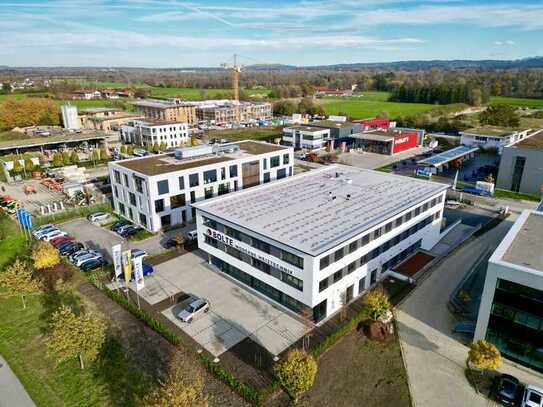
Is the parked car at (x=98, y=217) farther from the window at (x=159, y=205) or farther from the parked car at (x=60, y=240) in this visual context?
the window at (x=159, y=205)

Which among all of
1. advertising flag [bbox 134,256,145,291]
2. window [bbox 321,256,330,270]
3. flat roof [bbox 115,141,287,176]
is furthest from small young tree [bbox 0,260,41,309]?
window [bbox 321,256,330,270]

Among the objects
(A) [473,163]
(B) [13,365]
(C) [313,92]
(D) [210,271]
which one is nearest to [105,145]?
(D) [210,271]

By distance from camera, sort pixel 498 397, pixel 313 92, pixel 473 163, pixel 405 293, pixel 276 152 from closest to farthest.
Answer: pixel 498 397, pixel 405 293, pixel 276 152, pixel 473 163, pixel 313 92

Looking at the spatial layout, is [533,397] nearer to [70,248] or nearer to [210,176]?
[210,176]

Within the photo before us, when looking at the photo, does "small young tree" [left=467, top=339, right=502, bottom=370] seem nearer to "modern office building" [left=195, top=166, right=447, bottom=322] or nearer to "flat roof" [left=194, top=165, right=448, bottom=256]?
"modern office building" [left=195, top=166, right=447, bottom=322]

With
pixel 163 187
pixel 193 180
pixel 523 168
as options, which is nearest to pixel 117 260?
pixel 163 187

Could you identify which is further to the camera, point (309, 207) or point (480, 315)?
point (309, 207)

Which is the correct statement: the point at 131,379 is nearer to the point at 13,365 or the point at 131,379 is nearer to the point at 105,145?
the point at 13,365

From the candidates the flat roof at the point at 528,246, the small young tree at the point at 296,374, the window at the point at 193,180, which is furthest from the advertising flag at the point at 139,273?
the flat roof at the point at 528,246
